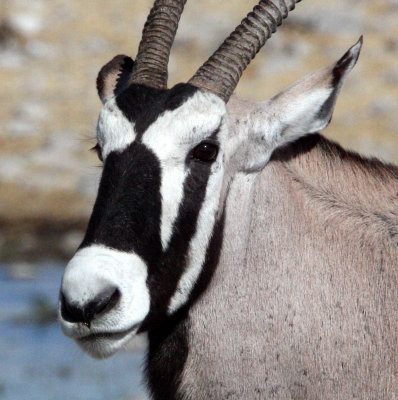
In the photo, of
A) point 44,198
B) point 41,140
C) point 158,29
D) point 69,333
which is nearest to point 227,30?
point 41,140

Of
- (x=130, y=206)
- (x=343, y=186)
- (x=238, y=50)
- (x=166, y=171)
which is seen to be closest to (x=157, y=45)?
(x=238, y=50)

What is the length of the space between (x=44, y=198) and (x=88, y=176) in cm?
87

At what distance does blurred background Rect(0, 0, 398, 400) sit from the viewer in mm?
11789

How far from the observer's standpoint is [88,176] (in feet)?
49.0

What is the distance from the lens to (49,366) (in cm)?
924

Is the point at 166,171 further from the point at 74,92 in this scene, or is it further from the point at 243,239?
the point at 74,92

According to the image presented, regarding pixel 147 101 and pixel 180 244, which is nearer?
pixel 180 244

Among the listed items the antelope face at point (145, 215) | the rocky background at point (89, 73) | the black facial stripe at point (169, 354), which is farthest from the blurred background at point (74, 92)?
the antelope face at point (145, 215)

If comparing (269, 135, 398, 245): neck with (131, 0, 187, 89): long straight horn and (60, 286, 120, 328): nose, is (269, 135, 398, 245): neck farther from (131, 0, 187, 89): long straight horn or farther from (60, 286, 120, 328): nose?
(60, 286, 120, 328): nose

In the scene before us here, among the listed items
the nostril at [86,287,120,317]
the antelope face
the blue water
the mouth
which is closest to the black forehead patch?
the antelope face

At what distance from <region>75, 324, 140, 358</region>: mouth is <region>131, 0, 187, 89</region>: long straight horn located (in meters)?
1.35

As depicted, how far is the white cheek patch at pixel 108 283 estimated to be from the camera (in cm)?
432

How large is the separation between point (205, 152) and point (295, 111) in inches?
22.2

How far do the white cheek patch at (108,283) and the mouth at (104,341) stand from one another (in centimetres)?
6
